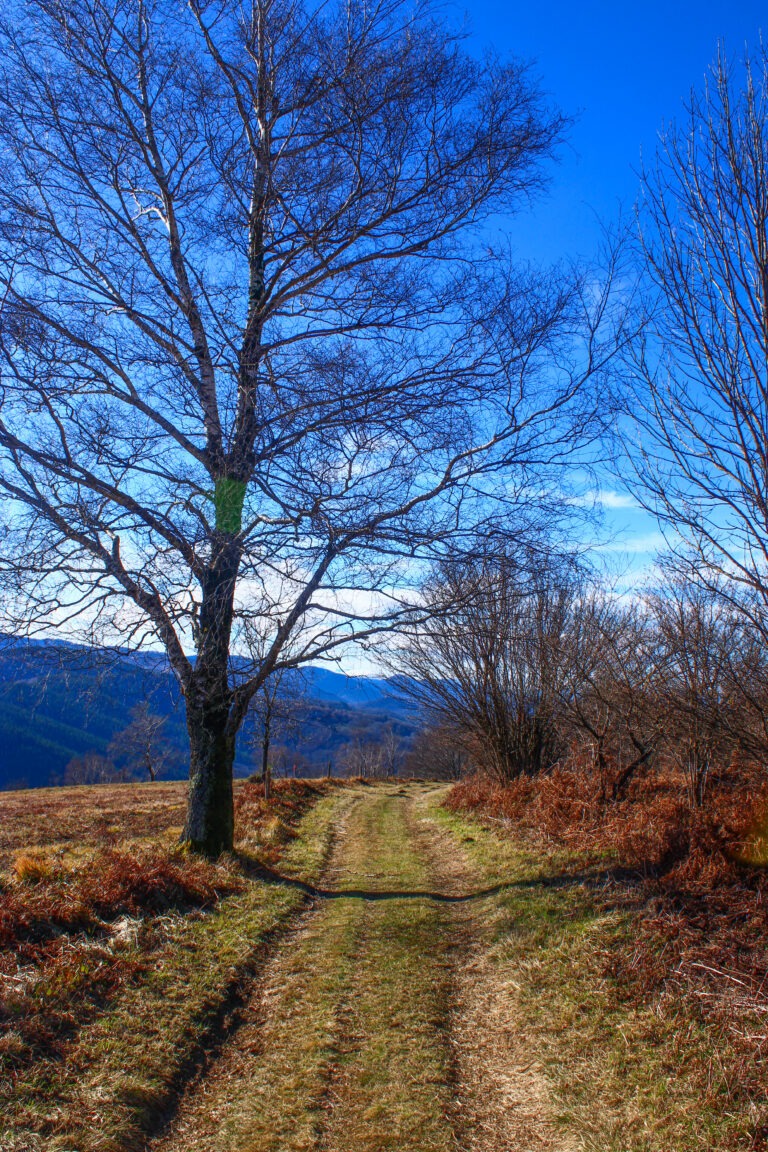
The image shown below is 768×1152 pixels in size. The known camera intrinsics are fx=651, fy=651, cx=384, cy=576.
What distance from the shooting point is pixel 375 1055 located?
13.0ft

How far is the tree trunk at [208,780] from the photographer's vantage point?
318 inches

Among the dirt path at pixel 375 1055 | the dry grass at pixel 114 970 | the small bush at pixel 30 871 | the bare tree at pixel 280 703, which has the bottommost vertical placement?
the dirt path at pixel 375 1055

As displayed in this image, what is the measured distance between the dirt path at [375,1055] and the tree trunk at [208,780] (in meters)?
1.92

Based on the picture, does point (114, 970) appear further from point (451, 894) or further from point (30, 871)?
point (451, 894)

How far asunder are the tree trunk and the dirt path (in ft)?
6.31

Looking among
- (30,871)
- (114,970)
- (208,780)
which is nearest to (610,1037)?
(114,970)

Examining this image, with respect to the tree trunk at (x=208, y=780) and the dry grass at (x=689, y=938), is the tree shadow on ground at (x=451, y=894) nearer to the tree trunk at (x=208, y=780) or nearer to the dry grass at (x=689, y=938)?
the dry grass at (x=689, y=938)

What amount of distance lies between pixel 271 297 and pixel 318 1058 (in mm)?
7612

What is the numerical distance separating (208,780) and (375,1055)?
4736mm

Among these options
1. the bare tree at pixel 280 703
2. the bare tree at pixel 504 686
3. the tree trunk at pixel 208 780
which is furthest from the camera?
the bare tree at pixel 504 686

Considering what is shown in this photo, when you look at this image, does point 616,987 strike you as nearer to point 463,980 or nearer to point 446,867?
point 463,980

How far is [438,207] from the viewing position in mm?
7398

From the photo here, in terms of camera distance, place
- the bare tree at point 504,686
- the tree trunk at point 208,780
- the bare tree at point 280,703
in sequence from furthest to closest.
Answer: the bare tree at point 504,686, the tree trunk at point 208,780, the bare tree at point 280,703

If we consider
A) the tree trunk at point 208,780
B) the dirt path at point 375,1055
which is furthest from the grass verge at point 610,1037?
the tree trunk at point 208,780
